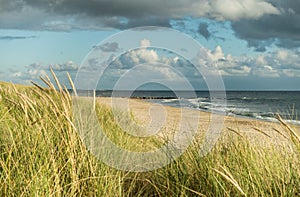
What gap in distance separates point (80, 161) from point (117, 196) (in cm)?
41

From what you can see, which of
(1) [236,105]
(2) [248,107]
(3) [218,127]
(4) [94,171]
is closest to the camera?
(4) [94,171]

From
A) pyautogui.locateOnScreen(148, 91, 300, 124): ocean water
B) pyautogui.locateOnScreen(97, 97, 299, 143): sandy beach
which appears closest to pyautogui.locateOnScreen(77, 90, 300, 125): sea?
pyautogui.locateOnScreen(148, 91, 300, 124): ocean water

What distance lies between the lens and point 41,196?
2404 millimetres

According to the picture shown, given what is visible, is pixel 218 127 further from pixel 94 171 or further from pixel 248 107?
pixel 248 107

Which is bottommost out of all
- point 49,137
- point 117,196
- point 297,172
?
point 117,196

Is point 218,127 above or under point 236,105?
above

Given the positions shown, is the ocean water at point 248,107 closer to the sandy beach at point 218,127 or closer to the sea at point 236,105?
the sea at point 236,105

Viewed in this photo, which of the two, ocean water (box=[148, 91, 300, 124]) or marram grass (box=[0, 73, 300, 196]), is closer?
marram grass (box=[0, 73, 300, 196])

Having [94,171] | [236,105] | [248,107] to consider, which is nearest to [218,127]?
[94,171]

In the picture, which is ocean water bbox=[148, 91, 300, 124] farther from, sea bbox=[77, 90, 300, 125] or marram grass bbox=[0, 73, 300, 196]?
marram grass bbox=[0, 73, 300, 196]

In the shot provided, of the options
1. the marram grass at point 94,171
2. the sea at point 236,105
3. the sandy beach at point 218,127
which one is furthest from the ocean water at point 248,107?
the marram grass at point 94,171

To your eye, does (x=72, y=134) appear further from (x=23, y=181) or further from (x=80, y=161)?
(x=23, y=181)

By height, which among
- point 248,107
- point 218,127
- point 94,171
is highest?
point 218,127

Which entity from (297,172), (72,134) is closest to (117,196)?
(72,134)
